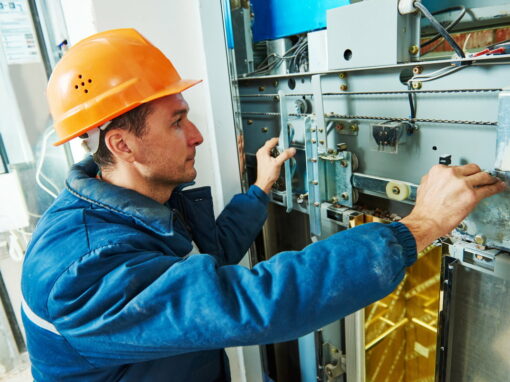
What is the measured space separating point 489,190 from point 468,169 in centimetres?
5

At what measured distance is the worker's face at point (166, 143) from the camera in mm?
854

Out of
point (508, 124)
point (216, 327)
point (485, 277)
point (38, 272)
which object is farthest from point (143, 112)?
point (485, 277)

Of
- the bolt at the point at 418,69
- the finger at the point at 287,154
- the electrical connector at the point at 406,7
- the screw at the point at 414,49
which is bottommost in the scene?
the finger at the point at 287,154

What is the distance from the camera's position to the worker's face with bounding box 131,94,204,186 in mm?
854

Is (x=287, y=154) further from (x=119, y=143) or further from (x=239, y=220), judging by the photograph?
(x=119, y=143)

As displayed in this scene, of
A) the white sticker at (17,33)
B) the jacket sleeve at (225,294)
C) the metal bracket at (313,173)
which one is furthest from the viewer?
the white sticker at (17,33)

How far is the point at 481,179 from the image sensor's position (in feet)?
2.24

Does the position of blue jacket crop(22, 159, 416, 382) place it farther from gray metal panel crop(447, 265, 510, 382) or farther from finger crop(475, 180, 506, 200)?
gray metal panel crop(447, 265, 510, 382)

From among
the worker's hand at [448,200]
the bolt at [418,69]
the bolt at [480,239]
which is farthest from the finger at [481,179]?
the bolt at [418,69]

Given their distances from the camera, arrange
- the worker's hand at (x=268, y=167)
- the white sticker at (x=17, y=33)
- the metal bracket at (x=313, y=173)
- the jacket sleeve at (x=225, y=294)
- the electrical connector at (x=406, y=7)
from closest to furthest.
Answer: the jacket sleeve at (x=225, y=294) < the electrical connector at (x=406, y=7) < the metal bracket at (x=313, y=173) < the worker's hand at (x=268, y=167) < the white sticker at (x=17, y=33)

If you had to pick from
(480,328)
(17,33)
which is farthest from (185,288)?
(17,33)

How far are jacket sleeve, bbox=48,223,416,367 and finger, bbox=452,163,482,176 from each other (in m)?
0.16

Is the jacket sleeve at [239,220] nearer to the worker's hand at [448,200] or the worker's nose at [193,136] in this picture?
the worker's nose at [193,136]

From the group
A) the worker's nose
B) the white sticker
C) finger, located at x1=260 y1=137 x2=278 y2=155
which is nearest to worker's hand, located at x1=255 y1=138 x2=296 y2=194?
finger, located at x1=260 y1=137 x2=278 y2=155
